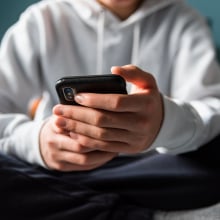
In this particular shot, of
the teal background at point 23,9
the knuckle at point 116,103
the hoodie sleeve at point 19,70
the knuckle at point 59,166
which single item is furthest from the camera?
the teal background at point 23,9

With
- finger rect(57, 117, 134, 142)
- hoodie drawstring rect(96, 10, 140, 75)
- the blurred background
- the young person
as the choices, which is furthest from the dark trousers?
the blurred background

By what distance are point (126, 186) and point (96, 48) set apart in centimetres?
28

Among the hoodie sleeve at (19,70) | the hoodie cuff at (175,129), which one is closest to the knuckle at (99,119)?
the hoodie cuff at (175,129)

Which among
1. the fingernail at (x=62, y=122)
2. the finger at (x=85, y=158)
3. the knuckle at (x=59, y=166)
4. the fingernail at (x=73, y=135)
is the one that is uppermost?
the fingernail at (x=62, y=122)

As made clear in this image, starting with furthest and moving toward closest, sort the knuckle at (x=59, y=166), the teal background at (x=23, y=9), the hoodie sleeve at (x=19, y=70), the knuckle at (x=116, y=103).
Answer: the teal background at (x=23, y=9)
the hoodie sleeve at (x=19, y=70)
the knuckle at (x=59, y=166)
the knuckle at (x=116, y=103)

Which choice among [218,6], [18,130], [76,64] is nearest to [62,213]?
[18,130]

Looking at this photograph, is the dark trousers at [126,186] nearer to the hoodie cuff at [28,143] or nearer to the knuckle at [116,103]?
the hoodie cuff at [28,143]

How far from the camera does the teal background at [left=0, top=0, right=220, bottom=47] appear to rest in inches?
49.4

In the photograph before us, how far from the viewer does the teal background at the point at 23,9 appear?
125cm

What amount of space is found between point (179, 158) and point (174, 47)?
0.23 meters

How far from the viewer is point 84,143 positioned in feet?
1.86

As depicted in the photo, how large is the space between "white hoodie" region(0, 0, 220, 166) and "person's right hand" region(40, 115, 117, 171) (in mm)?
187

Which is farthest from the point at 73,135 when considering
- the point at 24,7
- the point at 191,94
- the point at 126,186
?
the point at 24,7

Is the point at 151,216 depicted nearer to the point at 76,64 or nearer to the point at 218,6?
the point at 76,64
